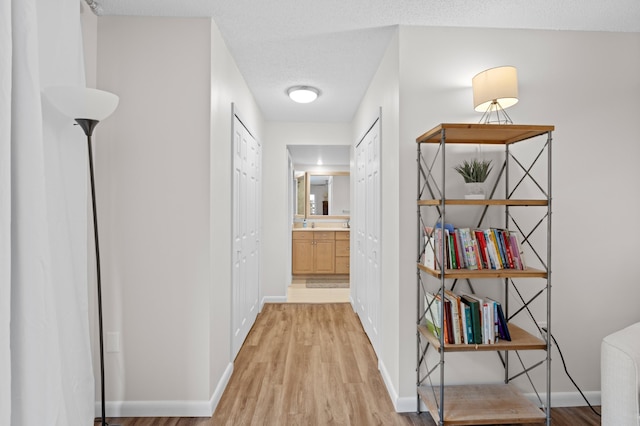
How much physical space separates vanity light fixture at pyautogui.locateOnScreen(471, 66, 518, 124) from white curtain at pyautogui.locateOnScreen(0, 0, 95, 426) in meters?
1.99

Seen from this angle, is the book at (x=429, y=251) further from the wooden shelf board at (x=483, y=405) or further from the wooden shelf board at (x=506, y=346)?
the wooden shelf board at (x=483, y=405)

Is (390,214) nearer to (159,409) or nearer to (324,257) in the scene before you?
(159,409)

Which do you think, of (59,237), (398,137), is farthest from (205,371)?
(398,137)

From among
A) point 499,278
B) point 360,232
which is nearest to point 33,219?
point 499,278

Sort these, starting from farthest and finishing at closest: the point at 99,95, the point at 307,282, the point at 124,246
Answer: the point at 307,282 < the point at 124,246 < the point at 99,95

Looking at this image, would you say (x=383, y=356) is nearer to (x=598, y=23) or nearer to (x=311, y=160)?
(x=598, y=23)

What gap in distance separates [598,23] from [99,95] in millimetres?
2876

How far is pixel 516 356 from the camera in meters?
2.36

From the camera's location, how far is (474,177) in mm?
2176

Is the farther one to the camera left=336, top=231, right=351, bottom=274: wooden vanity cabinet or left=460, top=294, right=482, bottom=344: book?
left=336, top=231, right=351, bottom=274: wooden vanity cabinet

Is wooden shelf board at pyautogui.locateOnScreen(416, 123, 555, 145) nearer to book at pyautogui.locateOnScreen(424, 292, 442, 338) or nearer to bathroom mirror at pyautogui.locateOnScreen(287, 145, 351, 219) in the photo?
book at pyautogui.locateOnScreen(424, 292, 442, 338)

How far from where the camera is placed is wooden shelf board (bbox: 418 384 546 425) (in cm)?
193

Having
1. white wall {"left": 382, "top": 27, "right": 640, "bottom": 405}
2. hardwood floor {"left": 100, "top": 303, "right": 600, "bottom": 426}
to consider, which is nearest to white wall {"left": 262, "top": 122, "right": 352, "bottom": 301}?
hardwood floor {"left": 100, "top": 303, "right": 600, "bottom": 426}

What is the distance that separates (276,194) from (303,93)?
1683 mm
